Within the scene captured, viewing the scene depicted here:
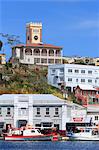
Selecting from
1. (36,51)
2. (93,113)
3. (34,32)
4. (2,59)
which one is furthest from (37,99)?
(34,32)

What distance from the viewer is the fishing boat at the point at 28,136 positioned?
79.7 meters

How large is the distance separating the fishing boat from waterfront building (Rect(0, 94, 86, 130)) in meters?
7.72

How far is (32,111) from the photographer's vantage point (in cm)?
8881

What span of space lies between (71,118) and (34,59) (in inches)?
1224

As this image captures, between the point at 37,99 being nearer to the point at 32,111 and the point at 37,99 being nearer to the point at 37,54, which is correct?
the point at 32,111

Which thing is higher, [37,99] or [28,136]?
[37,99]

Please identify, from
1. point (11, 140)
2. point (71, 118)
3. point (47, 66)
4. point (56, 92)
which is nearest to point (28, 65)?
point (47, 66)

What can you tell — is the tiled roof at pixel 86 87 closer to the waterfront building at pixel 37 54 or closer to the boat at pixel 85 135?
the waterfront building at pixel 37 54

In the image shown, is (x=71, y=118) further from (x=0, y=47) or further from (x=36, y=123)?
(x=0, y=47)

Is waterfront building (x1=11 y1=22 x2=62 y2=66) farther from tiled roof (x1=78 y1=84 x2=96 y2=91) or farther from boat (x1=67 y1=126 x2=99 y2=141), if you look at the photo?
boat (x1=67 y1=126 x2=99 y2=141)

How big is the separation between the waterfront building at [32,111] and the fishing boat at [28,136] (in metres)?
7.72

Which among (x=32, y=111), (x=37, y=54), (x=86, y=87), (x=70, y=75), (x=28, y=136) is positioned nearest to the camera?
(x=28, y=136)

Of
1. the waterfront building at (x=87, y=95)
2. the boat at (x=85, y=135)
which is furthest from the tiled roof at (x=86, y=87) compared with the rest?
the boat at (x=85, y=135)

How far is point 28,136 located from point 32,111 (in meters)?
8.85
